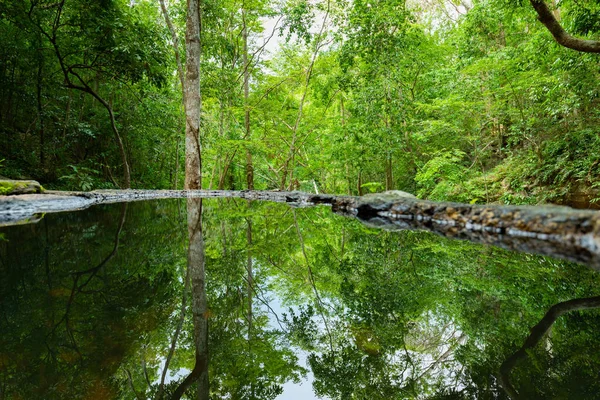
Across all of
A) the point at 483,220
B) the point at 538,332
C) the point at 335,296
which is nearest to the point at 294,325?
the point at 335,296

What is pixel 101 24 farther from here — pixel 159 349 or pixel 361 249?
pixel 159 349

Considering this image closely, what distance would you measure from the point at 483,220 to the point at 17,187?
6.50 metres

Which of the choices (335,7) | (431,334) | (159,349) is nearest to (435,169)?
(335,7)

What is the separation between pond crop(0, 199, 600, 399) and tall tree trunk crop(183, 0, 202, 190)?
680 centimetres

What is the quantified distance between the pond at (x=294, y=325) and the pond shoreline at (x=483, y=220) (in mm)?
297

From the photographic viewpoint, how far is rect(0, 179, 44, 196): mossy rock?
195 inches

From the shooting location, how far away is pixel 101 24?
25.2 ft

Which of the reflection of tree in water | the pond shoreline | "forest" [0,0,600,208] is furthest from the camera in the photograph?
"forest" [0,0,600,208]

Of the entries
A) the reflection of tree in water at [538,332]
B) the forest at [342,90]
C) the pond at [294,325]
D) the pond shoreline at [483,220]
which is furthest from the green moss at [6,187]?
the reflection of tree in water at [538,332]

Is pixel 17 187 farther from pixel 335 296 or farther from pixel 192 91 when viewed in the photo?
pixel 335 296

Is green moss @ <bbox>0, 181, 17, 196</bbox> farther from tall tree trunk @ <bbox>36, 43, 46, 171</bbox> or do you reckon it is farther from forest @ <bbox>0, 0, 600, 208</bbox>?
tall tree trunk @ <bbox>36, 43, 46, 171</bbox>

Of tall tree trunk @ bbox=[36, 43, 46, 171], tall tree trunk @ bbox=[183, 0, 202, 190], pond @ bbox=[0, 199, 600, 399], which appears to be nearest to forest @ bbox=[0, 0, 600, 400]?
pond @ bbox=[0, 199, 600, 399]

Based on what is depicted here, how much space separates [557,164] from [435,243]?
5.93 meters

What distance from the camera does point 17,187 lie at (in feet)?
17.0
